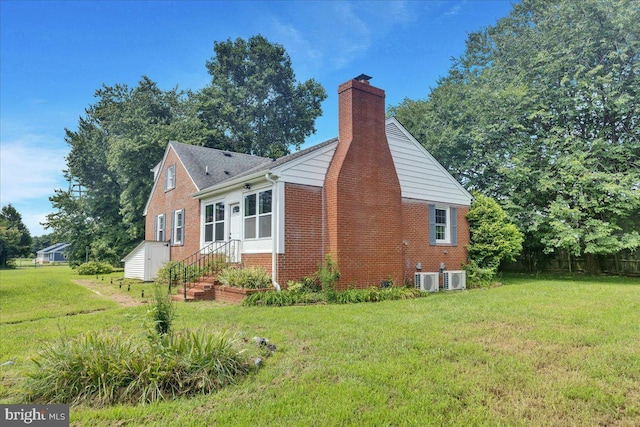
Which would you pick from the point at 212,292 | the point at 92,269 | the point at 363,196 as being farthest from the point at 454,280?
the point at 92,269

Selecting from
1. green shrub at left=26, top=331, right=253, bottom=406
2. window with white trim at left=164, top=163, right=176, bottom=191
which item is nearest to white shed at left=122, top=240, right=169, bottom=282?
window with white trim at left=164, top=163, right=176, bottom=191

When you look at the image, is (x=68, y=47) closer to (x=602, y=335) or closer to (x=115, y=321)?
(x=115, y=321)

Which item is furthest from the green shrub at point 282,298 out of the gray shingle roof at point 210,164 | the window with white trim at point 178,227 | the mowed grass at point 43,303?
the window with white trim at point 178,227

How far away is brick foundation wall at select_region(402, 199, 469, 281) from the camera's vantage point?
12.9 m

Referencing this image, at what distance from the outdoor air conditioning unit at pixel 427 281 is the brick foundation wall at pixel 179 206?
8360 millimetres

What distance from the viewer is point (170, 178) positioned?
18438 millimetres

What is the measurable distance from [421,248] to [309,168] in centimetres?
517

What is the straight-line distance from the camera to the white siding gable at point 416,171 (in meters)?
13.0

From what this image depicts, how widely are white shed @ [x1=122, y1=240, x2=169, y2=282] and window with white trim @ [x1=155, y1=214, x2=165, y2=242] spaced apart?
156 centimetres

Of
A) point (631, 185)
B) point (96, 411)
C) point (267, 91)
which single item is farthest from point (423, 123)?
point (96, 411)

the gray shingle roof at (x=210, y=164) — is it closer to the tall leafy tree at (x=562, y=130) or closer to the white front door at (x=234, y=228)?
the white front door at (x=234, y=228)

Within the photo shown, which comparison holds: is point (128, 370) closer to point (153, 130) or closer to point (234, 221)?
point (234, 221)

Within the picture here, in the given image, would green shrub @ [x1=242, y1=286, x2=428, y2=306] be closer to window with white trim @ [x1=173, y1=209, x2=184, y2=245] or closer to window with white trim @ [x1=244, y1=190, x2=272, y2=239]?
window with white trim @ [x1=244, y1=190, x2=272, y2=239]

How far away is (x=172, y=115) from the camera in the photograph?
98.5ft
